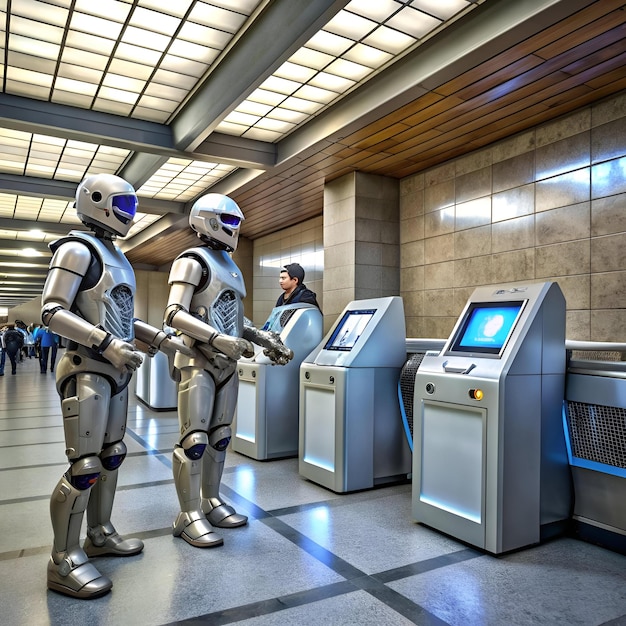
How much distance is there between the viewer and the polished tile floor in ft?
7.51

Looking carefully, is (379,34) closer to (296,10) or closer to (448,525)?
(296,10)

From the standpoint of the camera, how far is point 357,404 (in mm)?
4047

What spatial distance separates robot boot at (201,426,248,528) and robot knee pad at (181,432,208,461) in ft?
0.56

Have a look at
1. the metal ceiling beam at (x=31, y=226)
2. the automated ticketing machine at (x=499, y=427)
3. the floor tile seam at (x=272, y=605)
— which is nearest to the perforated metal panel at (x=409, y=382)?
the automated ticketing machine at (x=499, y=427)

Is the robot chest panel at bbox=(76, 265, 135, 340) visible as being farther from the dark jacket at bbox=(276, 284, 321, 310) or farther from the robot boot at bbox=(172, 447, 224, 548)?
the dark jacket at bbox=(276, 284, 321, 310)

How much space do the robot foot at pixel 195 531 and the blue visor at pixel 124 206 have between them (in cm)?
171

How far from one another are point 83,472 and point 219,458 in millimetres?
1066

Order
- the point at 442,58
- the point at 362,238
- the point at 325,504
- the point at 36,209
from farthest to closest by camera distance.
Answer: the point at 36,209 → the point at 362,238 → the point at 442,58 → the point at 325,504

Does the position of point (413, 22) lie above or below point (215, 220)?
above

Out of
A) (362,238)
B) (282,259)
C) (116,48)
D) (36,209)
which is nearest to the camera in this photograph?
(116,48)

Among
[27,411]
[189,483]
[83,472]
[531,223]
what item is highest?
[531,223]

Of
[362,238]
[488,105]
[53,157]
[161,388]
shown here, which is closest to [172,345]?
[488,105]

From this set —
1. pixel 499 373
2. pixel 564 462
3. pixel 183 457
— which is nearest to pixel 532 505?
pixel 564 462

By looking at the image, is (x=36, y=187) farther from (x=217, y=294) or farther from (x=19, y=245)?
(x=217, y=294)
